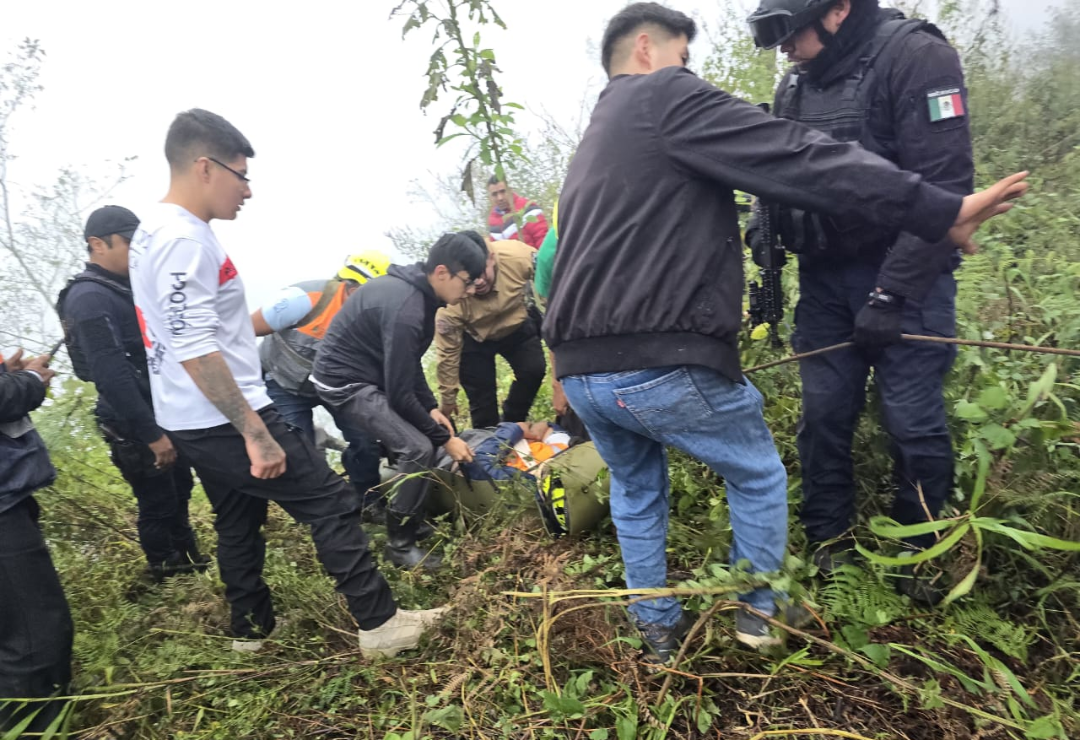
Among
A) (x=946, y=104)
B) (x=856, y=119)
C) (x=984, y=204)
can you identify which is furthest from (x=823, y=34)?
(x=984, y=204)

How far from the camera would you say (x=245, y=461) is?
2.25 m

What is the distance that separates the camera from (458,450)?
3348 mm

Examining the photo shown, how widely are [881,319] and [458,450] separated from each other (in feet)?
7.06

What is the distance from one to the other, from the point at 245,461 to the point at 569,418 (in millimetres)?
2053

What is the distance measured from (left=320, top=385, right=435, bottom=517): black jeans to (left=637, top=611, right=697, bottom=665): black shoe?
1.62 m

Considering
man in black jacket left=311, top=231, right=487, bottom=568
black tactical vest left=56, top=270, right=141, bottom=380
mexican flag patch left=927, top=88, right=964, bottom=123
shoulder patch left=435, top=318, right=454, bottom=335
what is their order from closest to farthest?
1. mexican flag patch left=927, top=88, right=964, bottom=123
2. black tactical vest left=56, top=270, right=141, bottom=380
3. man in black jacket left=311, top=231, right=487, bottom=568
4. shoulder patch left=435, top=318, right=454, bottom=335

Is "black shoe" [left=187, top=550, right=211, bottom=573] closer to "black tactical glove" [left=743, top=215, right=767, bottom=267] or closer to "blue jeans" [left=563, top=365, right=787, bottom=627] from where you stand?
"blue jeans" [left=563, top=365, right=787, bottom=627]

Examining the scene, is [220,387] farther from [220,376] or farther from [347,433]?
[347,433]

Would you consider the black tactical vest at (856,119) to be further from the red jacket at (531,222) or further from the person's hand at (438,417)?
the red jacket at (531,222)

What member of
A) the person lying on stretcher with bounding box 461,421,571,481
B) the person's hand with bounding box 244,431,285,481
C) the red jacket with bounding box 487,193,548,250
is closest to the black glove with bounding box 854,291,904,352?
the person lying on stretcher with bounding box 461,421,571,481

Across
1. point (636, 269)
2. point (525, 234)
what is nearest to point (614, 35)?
point (636, 269)

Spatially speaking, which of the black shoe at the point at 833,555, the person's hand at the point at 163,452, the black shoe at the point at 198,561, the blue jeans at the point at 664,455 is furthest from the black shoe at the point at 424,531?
the black shoe at the point at 833,555

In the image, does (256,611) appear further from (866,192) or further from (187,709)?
(866,192)

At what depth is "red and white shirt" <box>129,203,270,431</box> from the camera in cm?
204
